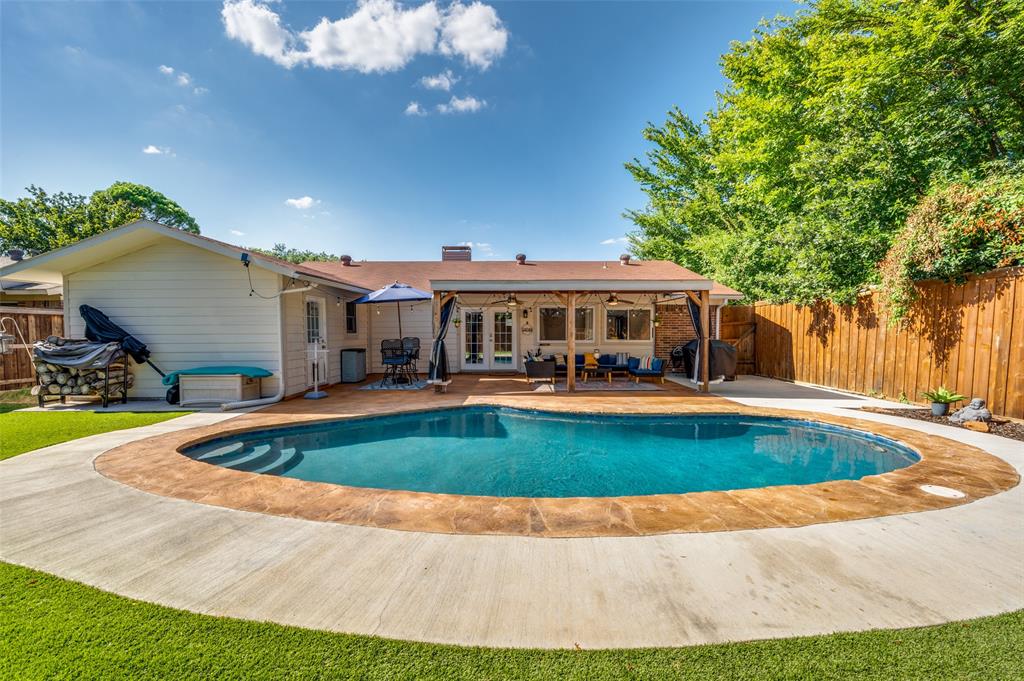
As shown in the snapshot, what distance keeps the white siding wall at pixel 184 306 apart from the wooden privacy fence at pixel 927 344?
13.1m

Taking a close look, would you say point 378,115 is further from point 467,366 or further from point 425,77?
point 467,366

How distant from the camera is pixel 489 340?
13.4m

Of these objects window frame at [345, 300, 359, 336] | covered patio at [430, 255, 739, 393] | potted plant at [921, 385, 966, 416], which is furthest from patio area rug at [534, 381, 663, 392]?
window frame at [345, 300, 359, 336]

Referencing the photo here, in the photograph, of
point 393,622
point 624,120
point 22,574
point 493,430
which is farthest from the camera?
point 624,120

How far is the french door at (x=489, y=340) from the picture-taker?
13281 millimetres

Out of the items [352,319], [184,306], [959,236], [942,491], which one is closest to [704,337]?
[959,236]

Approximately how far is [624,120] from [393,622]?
64.3ft

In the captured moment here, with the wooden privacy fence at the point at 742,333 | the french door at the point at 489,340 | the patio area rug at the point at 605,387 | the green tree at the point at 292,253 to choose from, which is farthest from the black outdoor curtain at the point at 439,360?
the green tree at the point at 292,253

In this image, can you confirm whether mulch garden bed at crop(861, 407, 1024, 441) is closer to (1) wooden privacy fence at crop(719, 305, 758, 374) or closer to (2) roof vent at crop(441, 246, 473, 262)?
(1) wooden privacy fence at crop(719, 305, 758, 374)

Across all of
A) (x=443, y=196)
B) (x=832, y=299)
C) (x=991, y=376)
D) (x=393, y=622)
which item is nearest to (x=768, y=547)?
(x=393, y=622)

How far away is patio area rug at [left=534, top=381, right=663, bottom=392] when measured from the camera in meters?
10.1

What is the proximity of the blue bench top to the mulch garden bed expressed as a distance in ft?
39.3

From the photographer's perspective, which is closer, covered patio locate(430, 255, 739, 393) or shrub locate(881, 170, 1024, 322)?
shrub locate(881, 170, 1024, 322)

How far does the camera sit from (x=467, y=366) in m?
13.5
